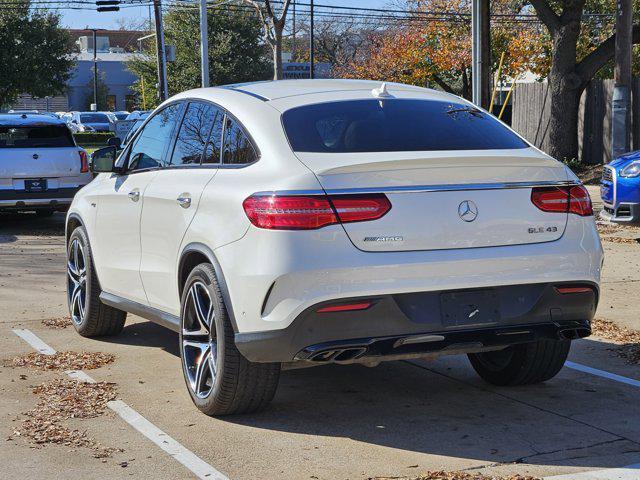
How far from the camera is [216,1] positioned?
191 feet

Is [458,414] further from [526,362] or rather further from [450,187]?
[450,187]

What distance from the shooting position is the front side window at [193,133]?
6328mm

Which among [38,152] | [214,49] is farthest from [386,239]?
[214,49]

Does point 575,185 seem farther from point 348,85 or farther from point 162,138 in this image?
point 162,138

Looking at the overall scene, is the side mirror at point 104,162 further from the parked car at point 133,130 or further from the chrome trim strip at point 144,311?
the chrome trim strip at point 144,311

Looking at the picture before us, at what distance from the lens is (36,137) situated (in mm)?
15383

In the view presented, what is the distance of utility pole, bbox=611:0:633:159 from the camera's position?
61.1 feet

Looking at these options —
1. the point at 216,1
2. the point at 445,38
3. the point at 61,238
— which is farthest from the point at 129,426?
the point at 216,1

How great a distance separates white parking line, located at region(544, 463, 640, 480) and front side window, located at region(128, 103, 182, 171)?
3.24m

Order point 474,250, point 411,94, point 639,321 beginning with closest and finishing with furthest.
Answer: point 474,250 < point 411,94 < point 639,321

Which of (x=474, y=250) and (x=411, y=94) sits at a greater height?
(x=411, y=94)

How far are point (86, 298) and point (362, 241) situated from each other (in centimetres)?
340

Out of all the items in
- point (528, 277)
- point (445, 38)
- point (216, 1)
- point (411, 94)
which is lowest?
point (528, 277)

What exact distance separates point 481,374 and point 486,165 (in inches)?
66.8
